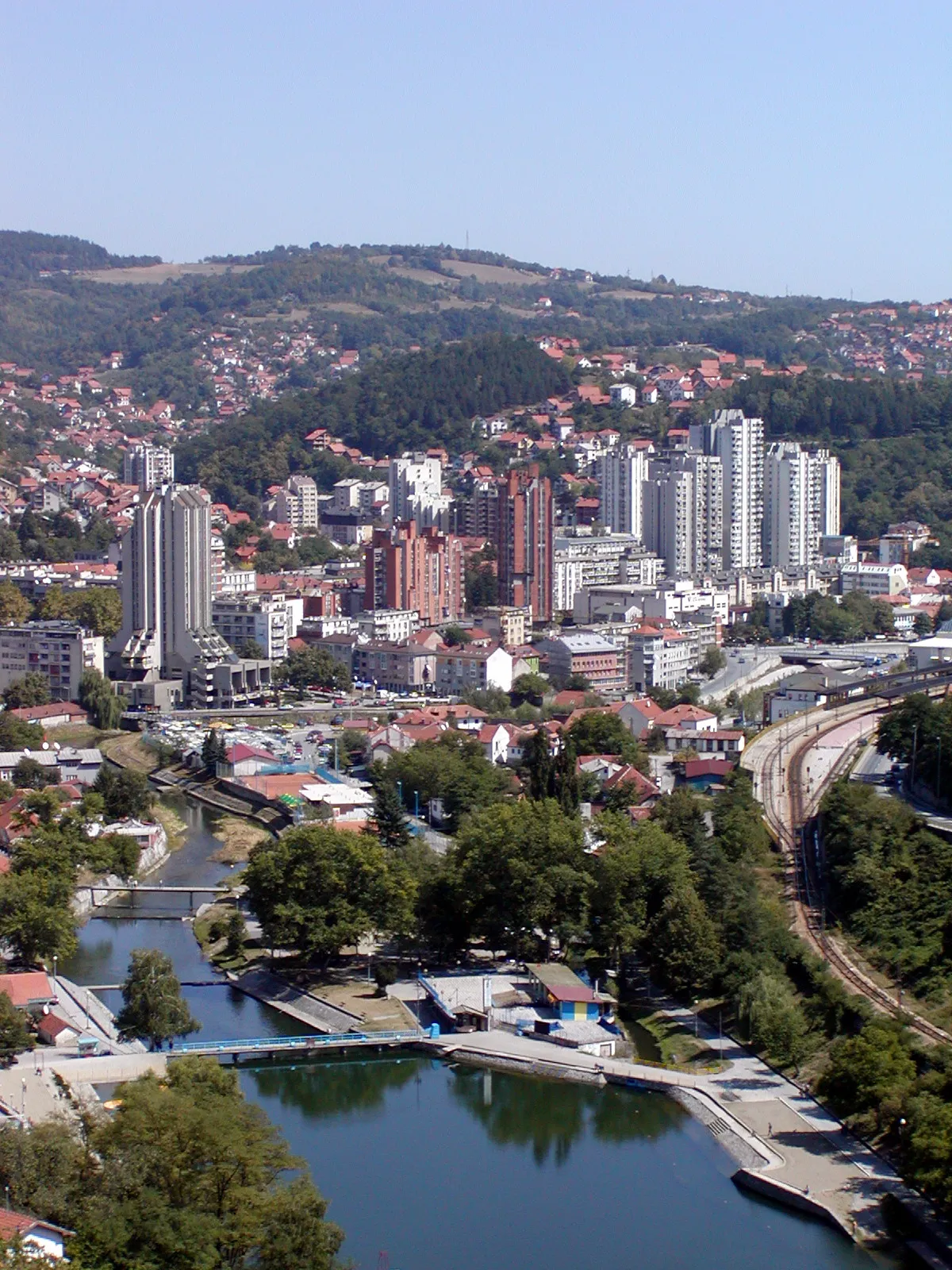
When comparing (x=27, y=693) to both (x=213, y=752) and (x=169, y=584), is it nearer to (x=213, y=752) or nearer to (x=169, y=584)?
(x=169, y=584)

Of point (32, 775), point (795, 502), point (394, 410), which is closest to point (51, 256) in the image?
point (394, 410)

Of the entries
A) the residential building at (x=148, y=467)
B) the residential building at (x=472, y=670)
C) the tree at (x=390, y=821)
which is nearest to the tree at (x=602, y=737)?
the tree at (x=390, y=821)

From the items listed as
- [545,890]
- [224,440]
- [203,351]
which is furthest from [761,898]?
[203,351]

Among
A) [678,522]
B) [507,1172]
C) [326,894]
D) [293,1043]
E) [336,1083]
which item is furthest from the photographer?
[678,522]

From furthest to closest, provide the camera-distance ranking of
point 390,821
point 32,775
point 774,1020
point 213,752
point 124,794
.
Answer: point 213,752
point 32,775
point 124,794
point 390,821
point 774,1020

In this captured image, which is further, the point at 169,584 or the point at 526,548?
the point at 526,548

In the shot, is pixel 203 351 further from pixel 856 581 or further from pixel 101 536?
pixel 856 581
